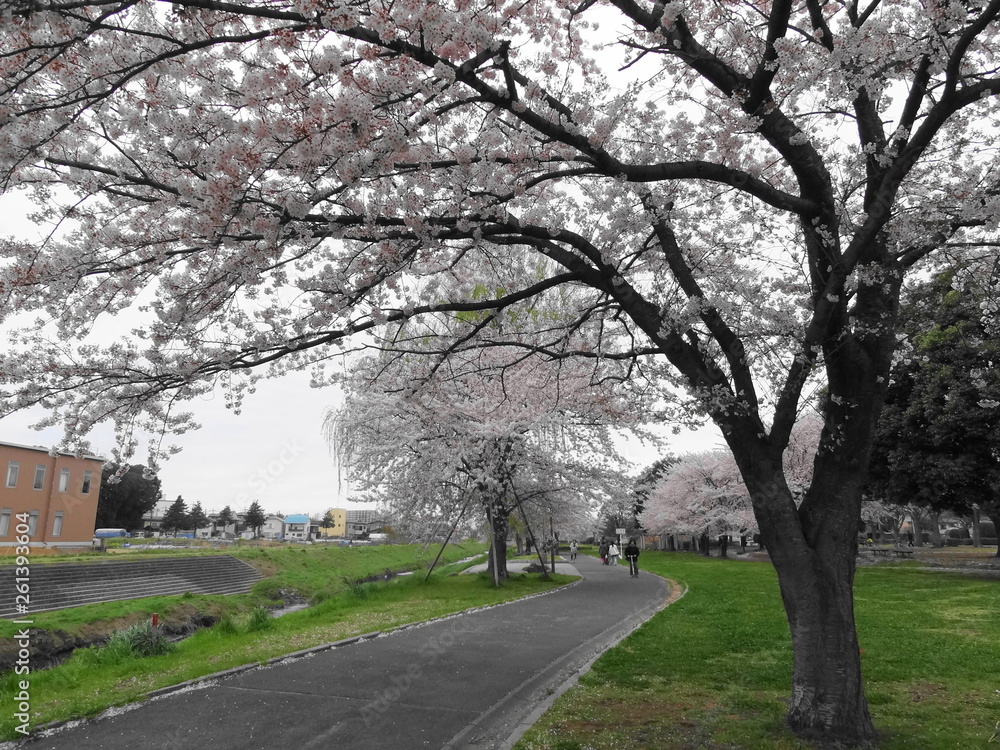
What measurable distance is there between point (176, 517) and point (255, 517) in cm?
1238

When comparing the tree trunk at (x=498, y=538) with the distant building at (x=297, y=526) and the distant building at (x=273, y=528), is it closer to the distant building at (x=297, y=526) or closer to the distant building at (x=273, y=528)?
the distant building at (x=273, y=528)

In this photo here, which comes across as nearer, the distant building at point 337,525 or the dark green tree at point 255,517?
the dark green tree at point 255,517

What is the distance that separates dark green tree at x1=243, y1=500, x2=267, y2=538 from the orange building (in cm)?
4675

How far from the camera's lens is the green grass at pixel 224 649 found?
6596 mm

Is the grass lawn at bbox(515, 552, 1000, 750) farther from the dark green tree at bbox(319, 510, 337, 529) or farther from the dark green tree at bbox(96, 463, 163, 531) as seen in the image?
the dark green tree at bbox(319, 510, 337, 529)

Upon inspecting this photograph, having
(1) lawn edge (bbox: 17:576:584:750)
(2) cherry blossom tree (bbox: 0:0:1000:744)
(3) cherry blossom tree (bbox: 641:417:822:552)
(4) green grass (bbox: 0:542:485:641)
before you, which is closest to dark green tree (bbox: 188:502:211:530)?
(4) green grass (bbox: 0:542:485:641)

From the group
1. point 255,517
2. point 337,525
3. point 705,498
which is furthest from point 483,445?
point 337,525

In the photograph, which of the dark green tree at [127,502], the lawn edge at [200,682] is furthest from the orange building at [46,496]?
the lawn edge at [200,682]

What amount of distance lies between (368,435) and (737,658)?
45.3 ft

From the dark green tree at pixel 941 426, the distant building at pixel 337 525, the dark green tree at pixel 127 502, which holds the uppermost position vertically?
the dark green tree at pixel 941 426

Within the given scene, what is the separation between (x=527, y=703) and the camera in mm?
6355

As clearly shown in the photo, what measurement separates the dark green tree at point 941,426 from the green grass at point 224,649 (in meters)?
14.9

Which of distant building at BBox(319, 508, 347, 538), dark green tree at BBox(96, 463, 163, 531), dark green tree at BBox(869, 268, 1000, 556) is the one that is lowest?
distant building at BBox(319, 508, 347, 538)

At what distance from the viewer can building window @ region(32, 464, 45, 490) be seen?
32225 mm
